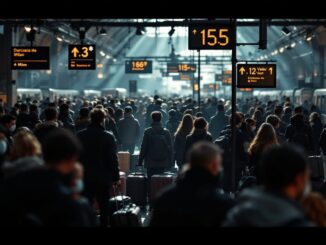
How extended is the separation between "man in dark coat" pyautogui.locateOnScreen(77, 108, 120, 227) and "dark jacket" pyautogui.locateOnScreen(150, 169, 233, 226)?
4.51 meters

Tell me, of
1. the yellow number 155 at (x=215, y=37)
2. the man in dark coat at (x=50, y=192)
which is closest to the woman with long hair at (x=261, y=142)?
the yellow number 155 at (x=215, y=37)

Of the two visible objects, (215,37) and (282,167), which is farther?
(215,37)

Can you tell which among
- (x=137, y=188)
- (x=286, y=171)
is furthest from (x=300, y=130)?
(x=286, y=171)

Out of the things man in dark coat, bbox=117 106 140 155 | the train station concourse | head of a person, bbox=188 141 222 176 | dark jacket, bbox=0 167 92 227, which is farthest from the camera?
man in dark coat, bbox=117 106 140 155

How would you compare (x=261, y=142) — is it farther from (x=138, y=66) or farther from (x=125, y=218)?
(x=138, y=66)

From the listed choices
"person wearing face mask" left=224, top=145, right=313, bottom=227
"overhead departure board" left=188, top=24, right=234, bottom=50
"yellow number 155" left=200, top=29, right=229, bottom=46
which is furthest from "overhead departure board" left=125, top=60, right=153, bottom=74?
"person wearing face mask" left=224, top=145, right=313, bottom=227

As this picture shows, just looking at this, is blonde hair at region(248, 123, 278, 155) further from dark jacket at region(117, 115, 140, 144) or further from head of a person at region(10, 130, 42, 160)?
dark jacket at region(117, 115, 140, 144)

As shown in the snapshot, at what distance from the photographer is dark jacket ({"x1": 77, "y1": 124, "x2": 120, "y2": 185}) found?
9656mm

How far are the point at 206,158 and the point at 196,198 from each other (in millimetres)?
295

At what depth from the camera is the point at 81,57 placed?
28.2m

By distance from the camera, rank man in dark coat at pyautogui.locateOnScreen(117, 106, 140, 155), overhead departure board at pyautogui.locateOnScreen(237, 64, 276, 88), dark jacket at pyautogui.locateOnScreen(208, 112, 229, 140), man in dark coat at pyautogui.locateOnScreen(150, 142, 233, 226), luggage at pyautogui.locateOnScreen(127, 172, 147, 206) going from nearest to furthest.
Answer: man in dark coat at pyautogui.locateOnScreen(150, 142, 233, 226) → luggage at pyautogui.locateOnScreen(127, 172, 147, 206) → overhead departure board at pyautogui.locateOnScreen(237, 64, 276, 88) → man in dark coat at pyautogui.locateOnScreen(117, 106, 140, 155) → dark jacket at pyautogui.locateOnScreen(208, 112, 229, 140)

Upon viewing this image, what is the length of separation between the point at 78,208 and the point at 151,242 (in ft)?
3.55
